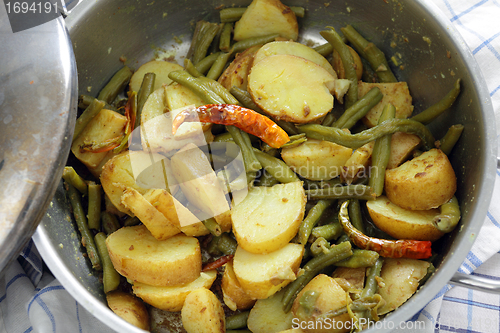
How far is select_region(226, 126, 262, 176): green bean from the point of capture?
2.11 meters

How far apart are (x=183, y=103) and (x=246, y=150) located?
0.49 metres

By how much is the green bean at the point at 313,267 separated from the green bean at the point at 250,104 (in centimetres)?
72

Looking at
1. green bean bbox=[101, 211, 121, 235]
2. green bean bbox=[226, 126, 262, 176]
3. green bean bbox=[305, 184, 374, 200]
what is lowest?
green bean bbox=[101, 211, 121, 235]

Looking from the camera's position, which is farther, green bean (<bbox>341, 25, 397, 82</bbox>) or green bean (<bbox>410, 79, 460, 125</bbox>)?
green bean (<bbox>341, 25, 397, 82</bbox>)

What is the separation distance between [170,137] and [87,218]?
2.28 ft

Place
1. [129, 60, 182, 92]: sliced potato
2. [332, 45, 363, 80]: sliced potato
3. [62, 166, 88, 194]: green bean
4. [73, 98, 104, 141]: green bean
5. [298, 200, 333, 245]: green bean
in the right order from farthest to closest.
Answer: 1. [129, 60, 182, 92]: sliced potato
2. [332, 45, 363, 80]: sliced potato
3. [73, 98, 104, 141]: green bean
4. [62, 166, 88, 194]: green bean
5. [298, 200, 333, 245]: green bean

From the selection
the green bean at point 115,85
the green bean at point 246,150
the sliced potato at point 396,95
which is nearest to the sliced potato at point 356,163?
the sliced potato at point 396,95

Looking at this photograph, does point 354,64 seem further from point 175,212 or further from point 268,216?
point 175,212

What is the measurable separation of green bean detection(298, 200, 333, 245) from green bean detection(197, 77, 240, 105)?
0.76m

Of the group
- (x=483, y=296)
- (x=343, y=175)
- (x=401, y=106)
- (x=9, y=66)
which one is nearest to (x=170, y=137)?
(x=9, y=66)

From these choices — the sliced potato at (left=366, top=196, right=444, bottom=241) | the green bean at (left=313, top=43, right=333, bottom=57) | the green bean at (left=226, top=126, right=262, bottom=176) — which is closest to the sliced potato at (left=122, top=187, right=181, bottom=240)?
the green bean at (left=226, top=126, right=262, bottom=176)

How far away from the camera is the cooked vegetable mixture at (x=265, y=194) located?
6.31 feet

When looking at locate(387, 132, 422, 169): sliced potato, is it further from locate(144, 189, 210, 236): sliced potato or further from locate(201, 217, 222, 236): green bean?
locate(144, 189, 210, 236): sliced potato

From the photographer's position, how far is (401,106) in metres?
2.41
